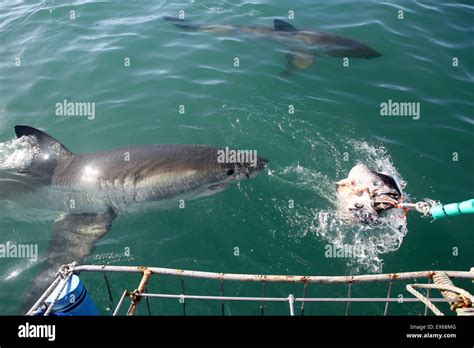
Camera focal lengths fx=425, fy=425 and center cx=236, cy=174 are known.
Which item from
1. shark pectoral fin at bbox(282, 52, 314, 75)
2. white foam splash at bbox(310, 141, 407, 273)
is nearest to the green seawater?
white foam splash at bbox(310, 141, 407, 273)

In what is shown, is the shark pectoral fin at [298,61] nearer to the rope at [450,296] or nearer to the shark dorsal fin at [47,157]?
the shark dorsal fin at [47,157]

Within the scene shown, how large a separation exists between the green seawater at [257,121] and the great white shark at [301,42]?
0.31 metres

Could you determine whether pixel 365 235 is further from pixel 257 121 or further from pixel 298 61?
pixel 298 61

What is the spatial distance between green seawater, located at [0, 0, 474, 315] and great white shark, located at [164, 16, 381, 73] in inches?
12.0

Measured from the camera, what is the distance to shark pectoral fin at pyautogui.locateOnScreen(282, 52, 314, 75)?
36.3ft

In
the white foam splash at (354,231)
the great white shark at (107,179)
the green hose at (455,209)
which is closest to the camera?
the green hose at (455,209)

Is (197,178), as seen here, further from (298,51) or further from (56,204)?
(298,51)

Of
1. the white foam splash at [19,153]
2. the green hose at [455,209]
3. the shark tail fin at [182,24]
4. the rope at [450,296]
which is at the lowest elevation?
the white foam splash at [19,153]

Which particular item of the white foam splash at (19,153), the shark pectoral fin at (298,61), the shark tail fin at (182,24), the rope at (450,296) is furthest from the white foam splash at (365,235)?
the shark tail fin at (182,24)

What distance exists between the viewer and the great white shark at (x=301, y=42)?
1154 centimetres

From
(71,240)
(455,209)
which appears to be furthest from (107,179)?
(455,209)

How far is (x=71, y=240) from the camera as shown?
679 cm

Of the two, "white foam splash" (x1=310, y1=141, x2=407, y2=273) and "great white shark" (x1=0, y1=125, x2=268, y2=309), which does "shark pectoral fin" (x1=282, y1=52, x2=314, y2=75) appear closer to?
"great white shark" (x1=0, y1=125, x2=268, y2=309)
